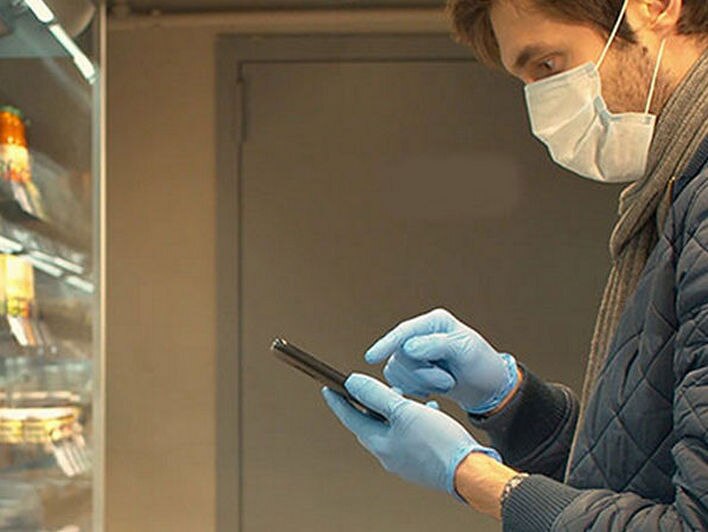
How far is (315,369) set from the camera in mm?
1346

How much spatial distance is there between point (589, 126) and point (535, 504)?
1.55ft

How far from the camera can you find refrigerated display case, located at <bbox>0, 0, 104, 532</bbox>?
2.14 m

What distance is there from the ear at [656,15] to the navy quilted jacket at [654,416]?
178 millimetres

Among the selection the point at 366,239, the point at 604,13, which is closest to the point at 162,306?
the point at 366,239

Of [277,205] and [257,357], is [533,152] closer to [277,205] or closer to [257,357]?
[277,205]

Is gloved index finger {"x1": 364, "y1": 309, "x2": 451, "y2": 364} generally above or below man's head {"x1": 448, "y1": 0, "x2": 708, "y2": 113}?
below

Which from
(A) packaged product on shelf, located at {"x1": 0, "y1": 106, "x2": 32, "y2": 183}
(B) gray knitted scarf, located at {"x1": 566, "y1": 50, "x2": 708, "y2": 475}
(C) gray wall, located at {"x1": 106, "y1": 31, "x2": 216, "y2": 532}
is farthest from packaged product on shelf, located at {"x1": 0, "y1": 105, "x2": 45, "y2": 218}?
(B) gray knitted scarf, located at {"x1": 566, "y1": 50, "x2": 708, "y2": 475}

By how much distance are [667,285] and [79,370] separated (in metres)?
1.64

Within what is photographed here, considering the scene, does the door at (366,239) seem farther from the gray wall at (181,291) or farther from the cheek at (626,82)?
the cheek at (626,82)

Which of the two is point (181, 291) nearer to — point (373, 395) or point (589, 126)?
point (373, 395)

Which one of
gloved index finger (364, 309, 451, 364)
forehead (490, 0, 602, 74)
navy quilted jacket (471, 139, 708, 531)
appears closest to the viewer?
navy quilted jacket (471, 139, 708, 531)

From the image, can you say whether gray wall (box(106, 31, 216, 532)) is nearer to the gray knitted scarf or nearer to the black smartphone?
the black smartphone

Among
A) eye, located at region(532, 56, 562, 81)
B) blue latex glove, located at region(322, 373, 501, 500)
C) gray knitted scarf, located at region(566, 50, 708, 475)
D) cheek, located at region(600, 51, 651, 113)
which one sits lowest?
blue latex glove, located at region(322, 373, 501, 500)

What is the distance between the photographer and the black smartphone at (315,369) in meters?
1.34
